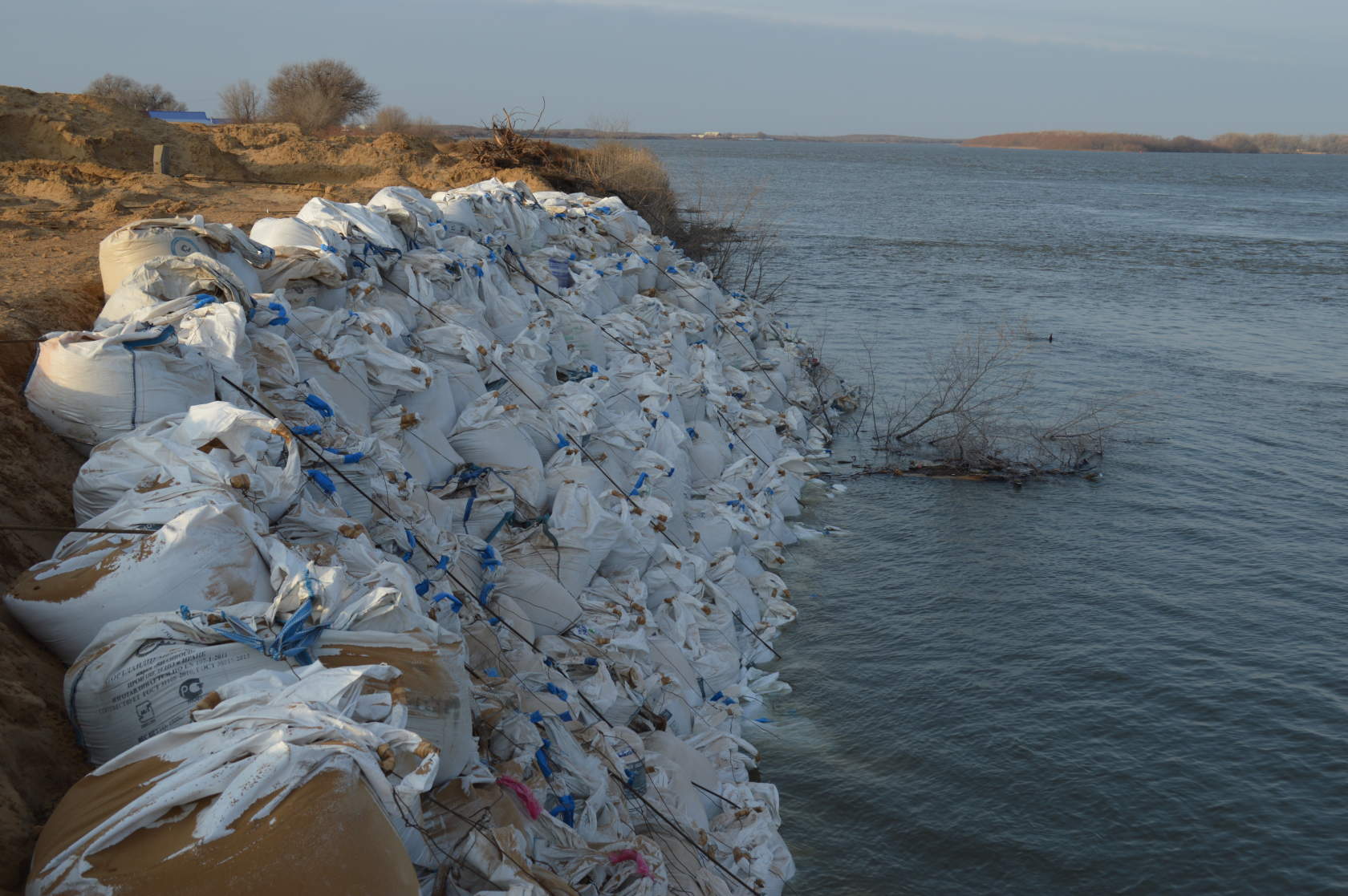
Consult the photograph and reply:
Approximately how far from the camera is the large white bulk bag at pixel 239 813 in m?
1.82

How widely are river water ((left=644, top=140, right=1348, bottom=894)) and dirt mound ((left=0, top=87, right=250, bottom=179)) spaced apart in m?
8.53

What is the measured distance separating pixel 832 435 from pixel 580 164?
24.1ft

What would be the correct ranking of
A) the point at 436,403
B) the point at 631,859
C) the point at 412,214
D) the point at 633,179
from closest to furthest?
the point at 631,859, the point at 436,403, the point at 412,214, the point at 633,179

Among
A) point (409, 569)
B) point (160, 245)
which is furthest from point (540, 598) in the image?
point (160, 245)

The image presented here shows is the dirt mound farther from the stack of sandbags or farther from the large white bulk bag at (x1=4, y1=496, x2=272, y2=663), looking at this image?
the large white bulk bag at (x1=4, y1=496, x2=272, y2=663)

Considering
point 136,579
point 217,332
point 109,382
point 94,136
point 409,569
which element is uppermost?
point 94,136

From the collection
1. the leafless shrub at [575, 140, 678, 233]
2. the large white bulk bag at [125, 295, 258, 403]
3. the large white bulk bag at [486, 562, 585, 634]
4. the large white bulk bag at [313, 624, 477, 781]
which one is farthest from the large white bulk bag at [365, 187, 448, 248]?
the leafless shrub at [575, 140, 678, 233]

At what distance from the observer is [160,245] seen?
4.38m

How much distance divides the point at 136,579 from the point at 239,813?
1096mm

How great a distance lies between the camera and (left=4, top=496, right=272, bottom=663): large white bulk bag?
2.66 m

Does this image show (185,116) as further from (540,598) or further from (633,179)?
(540,598)

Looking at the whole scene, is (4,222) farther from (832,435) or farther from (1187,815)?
(1187,815)

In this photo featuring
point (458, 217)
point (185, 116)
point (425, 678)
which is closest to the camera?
point (425, 678)

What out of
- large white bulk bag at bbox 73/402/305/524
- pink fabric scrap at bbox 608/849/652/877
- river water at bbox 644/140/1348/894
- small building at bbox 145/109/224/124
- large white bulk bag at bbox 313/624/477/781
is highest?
small building at bbox 145/109/224/124
